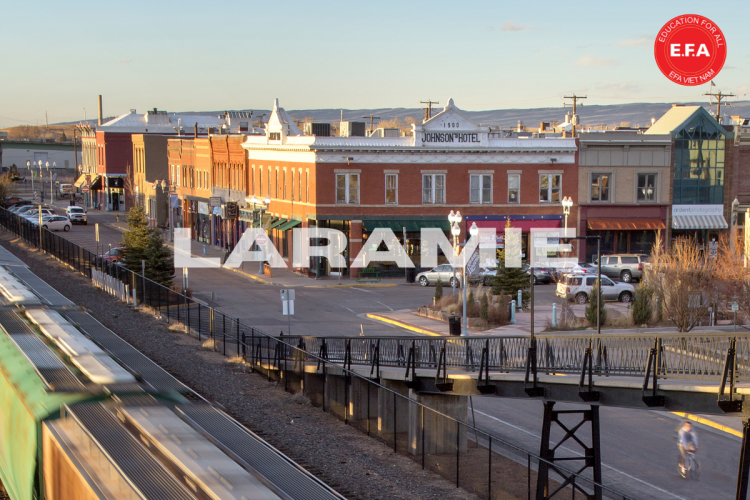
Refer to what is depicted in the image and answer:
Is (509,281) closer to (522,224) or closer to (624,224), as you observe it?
(522,224)

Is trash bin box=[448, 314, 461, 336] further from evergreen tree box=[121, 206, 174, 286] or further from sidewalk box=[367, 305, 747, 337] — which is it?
evergreen tree box=[121, 206, 174, 286]

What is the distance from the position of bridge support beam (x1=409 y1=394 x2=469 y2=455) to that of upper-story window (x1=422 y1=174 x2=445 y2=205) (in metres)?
32.0

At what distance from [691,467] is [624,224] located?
3848 centimetres

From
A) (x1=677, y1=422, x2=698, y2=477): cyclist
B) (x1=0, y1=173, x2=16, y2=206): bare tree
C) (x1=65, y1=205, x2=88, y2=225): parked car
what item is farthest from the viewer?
(x1=0, y1=173, x2=16, y2=206): bare tree

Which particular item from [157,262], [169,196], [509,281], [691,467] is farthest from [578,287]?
[169,196]

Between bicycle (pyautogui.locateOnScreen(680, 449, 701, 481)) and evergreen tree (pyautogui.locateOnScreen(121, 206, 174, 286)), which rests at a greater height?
evergreen tree (pyautogui.locateOnScreen(121, 206, 174, 286))

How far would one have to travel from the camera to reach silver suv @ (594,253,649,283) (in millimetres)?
49031

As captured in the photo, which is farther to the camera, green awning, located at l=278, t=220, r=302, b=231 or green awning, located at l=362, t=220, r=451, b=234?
green awning, located at l=278, t=220, r=302, b=231

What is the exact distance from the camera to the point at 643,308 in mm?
34688

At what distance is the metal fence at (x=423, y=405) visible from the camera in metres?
17.7

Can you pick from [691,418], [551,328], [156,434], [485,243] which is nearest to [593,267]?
[485,243]

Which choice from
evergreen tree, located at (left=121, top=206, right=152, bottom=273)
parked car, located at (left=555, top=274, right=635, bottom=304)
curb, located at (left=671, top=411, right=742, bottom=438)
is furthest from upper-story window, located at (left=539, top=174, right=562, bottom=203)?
curb, located at (left=671, top=411, right=742, bottom=438)

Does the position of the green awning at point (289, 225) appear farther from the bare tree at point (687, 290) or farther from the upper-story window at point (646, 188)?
the bare tree at point (687, 290)

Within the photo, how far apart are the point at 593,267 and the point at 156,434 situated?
42.2 metres
